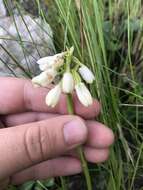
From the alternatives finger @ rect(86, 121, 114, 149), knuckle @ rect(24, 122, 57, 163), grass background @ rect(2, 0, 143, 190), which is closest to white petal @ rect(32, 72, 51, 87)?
knuckle @ rect(24, 122, 57, 163)

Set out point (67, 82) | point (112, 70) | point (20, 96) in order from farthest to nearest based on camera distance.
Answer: point (112, 70) → point (20, 96) → point (67, 82)

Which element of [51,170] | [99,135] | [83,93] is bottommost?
[51,170]

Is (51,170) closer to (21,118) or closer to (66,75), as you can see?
(21,118)

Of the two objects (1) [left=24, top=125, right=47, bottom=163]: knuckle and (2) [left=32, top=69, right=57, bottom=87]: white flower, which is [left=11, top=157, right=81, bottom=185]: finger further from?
(2) [left=32, top=69, right=57, bottom=87]: white flower

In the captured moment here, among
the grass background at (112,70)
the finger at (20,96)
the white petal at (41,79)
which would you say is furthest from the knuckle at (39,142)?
the grass background at (112,70)

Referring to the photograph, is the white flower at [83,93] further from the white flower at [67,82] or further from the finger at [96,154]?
the finger at [96,154]

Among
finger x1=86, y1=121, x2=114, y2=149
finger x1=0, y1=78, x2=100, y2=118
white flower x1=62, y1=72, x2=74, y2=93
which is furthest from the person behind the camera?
finger x1=0, y1=78, x2=100, y2=118

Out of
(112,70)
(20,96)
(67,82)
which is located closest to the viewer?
(67,82)

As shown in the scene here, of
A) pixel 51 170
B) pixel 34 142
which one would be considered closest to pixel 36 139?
pixel 34 142
